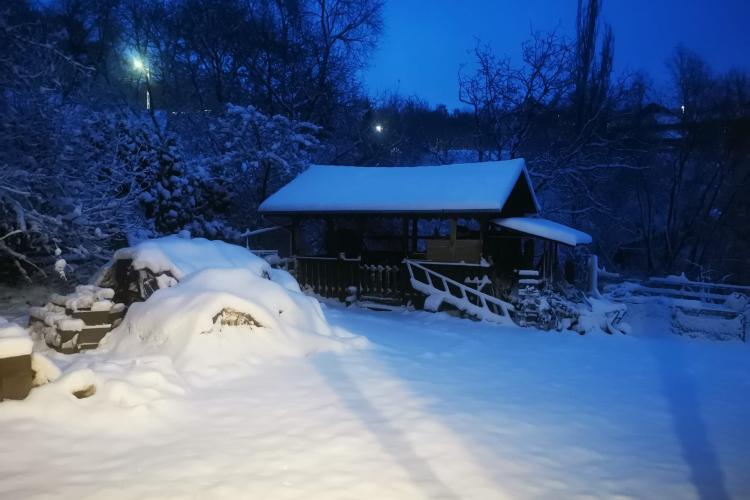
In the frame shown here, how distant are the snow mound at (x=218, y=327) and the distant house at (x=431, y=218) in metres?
5.35

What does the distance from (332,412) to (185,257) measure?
4771 millimetres

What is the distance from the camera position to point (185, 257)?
27.9 feet

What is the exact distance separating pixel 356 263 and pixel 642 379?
8085 millimetres

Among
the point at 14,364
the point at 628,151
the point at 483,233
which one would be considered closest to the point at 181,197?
the point at 483,233

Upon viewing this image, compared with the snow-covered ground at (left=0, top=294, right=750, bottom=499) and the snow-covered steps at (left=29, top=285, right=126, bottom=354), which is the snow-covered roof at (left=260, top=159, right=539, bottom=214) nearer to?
the snow-covered ground at (left=0, top=294, right=750, bottom=499)

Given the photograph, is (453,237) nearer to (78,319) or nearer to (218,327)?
(218,327)

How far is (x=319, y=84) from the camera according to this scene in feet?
82.0

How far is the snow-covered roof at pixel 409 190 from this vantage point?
11945 millimetres

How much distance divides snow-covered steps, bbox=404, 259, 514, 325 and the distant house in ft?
0.14

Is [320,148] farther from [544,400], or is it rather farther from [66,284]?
[544,400]

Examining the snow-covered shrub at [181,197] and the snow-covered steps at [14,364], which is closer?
the snow-covered steps at [14,364]

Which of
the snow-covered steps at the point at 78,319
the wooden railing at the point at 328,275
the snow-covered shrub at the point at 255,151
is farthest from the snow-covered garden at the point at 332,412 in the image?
the snow-covered shrub at the point at 255,151

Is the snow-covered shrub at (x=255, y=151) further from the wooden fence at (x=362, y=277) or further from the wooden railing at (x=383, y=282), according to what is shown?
the wooden railing at (x=383, y=282)

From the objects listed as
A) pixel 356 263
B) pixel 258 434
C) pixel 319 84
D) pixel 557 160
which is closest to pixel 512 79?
pixel 557 160
